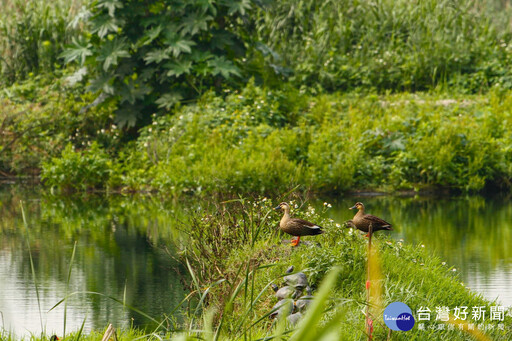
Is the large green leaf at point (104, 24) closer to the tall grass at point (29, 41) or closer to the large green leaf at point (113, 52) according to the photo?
the large green leaf at point (113, 52)

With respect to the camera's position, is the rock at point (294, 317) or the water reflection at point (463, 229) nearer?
the rock at point (294, 317)

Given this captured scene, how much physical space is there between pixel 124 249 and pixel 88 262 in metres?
0.79

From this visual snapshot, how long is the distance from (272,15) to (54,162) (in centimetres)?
813

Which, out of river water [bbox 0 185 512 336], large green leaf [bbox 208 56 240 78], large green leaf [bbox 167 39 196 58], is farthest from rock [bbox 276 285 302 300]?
large green leaf [bbox 167 39 196 58]

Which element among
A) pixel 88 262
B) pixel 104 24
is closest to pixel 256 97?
pixel 104 24

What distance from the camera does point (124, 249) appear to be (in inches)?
379

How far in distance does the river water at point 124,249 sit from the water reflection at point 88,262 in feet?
0.04

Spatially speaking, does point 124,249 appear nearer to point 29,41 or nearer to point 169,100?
point 169,100

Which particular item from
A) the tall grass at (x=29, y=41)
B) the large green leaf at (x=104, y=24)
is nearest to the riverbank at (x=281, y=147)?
the large green leaf at (x=104, y=24)

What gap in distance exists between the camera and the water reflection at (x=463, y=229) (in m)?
7.74

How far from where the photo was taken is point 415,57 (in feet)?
62.9

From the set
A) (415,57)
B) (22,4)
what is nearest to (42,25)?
(22,4)

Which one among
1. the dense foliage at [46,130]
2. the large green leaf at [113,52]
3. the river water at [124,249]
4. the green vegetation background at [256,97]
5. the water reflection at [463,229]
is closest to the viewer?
the river water at [124,249]

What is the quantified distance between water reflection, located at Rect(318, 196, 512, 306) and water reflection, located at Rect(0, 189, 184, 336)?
2.35 metres
